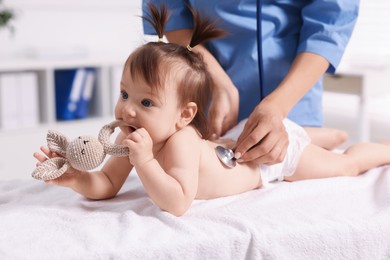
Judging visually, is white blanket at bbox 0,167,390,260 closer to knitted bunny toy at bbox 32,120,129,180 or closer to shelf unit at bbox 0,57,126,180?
knitted bunny toy at bbox 32,120,129,180

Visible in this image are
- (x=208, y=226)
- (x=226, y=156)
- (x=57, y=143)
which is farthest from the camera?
(x=226, y=156)

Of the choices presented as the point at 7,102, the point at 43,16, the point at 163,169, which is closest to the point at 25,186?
the point at 163,169

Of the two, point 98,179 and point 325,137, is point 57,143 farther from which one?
point 325,137

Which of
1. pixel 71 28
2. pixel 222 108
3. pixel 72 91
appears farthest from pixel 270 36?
pixel 71 28

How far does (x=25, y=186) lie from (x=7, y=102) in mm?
1960

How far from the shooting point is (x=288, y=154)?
1390mm

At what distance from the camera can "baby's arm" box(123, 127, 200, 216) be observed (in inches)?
41.8

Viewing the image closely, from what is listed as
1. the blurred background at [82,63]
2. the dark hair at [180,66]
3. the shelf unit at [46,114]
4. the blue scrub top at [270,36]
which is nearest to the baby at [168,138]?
the dark hair at [180,66]

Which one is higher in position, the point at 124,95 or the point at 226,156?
the point at 124,95

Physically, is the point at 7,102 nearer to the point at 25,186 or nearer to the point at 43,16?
the point at 43,16

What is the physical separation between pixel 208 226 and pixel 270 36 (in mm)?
690

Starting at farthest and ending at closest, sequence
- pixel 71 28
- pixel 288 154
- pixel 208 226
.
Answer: pixel 71 28, pixel 288 154, pixel 208 226

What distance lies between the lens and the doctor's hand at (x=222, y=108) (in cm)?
144

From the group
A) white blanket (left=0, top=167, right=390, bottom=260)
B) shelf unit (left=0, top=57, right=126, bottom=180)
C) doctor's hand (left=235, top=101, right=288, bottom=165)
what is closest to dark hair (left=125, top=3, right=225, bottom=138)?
doctor's hand (left=235, top=101, right=288, bottom=165)
